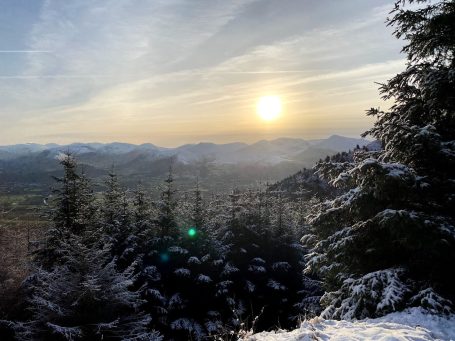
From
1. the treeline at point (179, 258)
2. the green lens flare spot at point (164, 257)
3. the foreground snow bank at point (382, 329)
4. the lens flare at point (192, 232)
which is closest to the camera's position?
the foreground snow bank at point (382, 329)

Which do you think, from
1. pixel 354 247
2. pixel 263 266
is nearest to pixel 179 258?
pixel 263 266

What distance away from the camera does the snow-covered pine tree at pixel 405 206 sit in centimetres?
841

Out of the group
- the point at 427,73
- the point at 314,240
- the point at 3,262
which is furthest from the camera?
the point at 3,262

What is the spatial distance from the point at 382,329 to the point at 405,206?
395cm

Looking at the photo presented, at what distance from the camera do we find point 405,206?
962 cm

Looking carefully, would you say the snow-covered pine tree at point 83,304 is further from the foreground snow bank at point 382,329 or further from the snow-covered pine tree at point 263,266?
the snow-covered pine tree at point 263,266

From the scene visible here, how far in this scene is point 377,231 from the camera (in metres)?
9.73

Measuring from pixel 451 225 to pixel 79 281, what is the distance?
12111mm

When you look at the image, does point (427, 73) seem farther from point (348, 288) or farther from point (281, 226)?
point (281, 226)

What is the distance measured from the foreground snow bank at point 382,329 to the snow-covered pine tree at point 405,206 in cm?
32

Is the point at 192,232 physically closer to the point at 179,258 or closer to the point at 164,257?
the point at 179,258

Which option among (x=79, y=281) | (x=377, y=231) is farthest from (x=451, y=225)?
(x=79, y=281)

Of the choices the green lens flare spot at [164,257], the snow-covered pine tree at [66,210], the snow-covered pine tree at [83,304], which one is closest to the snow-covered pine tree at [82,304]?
→ the snow-covered pine tree at [83,304]

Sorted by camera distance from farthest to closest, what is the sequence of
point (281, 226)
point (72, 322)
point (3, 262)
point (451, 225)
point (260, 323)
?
point (281, 226)
point (3, 262)
point (260, 323)
point (72, 322)
point (451, 225)
